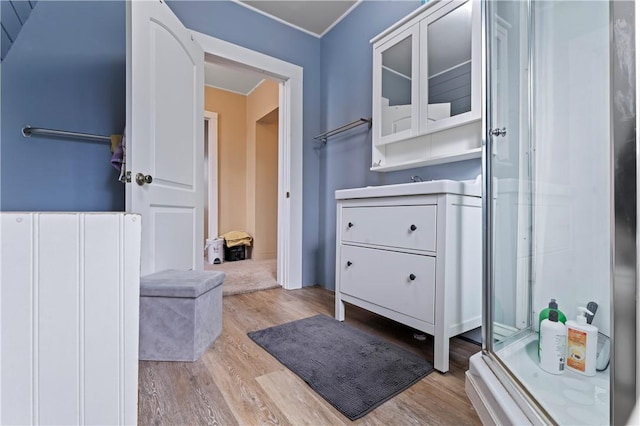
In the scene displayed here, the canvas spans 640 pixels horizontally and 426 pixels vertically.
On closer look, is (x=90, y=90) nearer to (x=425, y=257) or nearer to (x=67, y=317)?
(x=67, y=317)

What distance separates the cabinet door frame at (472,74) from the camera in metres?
1.49

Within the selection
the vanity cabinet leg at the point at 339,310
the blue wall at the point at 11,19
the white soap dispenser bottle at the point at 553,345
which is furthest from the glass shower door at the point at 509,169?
the blue wall at the point at 11,19

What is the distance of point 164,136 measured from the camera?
165 centimetres

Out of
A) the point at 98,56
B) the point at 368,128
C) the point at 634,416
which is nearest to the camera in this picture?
the point at 634,416

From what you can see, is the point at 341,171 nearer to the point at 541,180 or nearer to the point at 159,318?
the point at 541,180

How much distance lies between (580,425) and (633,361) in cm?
39

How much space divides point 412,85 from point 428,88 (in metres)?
0.12

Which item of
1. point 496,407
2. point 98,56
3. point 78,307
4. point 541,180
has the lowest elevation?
point 496,407

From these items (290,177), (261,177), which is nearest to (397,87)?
(290,177)

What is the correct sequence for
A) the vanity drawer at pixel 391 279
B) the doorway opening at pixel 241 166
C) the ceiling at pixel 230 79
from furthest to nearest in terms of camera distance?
the doorway opening at pixel 241 166, the ceiling at pixel 230 79, the vanity drawer at pixel 391 279

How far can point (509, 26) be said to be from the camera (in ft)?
4.18

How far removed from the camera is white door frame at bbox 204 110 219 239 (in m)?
4.04

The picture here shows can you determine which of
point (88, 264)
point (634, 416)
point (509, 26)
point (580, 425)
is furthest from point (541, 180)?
point (88, 264)

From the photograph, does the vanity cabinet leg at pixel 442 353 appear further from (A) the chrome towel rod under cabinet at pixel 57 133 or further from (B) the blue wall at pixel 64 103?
(A) the chrome towel rod under cabinet at pixel 57 133
